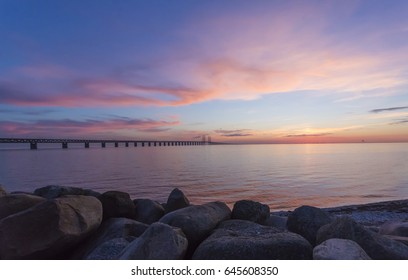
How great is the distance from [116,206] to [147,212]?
0.97 meters

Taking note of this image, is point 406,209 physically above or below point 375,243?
below

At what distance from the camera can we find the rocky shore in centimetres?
475

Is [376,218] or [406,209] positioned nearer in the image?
[376,218]

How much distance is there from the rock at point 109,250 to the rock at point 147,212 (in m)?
2.83

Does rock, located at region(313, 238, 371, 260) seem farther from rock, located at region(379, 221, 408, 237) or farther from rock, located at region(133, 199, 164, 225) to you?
rock, located at region(133, 199, 164, 225)

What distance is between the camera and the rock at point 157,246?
4609 mm

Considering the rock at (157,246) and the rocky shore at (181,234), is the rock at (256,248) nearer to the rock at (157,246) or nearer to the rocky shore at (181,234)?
the rocky shore at (181,234)

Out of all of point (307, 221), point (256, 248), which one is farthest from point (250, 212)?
point (256, 248)

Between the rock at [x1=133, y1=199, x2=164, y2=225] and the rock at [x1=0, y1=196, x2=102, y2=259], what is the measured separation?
2.75 m

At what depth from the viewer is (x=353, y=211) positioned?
1521cm

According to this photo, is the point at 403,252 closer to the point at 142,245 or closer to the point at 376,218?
the point at 142,245
